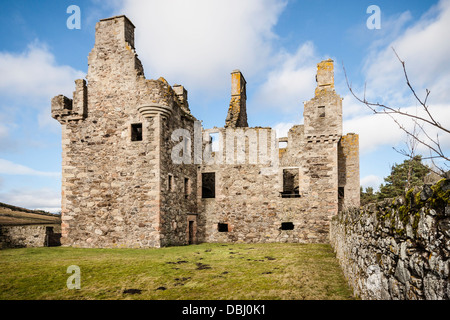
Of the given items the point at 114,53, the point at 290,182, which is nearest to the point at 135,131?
the point at 114,53

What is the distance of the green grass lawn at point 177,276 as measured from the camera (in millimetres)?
6859

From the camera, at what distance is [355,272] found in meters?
5.81

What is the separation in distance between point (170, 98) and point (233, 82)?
7.17m

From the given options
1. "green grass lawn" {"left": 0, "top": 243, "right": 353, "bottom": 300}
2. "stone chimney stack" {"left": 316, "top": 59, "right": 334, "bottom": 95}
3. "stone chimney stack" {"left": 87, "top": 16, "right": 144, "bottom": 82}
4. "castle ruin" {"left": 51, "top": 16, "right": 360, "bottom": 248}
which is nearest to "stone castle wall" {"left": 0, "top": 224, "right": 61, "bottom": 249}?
"castle ruin" {"left": 51, "top": 16, "right": 360, "bottom": 248}

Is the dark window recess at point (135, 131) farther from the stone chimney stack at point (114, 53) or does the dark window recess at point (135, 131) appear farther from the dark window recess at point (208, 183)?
the dark window recess at point (208, 183)

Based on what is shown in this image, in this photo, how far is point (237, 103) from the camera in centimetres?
2034

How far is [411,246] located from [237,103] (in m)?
Answer: 18.1

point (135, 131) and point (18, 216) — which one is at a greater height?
point (135, 131)

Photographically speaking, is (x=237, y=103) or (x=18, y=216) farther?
(x=237, y=103)

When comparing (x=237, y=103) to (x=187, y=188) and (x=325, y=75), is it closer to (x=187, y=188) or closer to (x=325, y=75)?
(x=325, y=75)

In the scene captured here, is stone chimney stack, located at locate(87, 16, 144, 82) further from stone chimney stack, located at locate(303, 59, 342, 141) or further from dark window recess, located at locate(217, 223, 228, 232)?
dark window recess, located at locate(217, 223, 228, 232)

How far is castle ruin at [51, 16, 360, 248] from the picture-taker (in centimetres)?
1453

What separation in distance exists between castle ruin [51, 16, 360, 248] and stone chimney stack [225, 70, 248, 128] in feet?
0.76

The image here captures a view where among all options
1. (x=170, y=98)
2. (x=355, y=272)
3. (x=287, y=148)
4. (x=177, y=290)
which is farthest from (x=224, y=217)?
(x=355, y=272)
